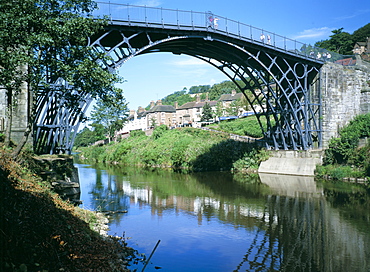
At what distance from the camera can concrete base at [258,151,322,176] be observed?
111 ft

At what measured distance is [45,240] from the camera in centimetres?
840

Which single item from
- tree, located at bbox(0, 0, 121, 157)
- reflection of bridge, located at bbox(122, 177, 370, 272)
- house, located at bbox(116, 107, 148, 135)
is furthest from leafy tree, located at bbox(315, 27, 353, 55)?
tree, located at bbox(0, 0, 121, 157)

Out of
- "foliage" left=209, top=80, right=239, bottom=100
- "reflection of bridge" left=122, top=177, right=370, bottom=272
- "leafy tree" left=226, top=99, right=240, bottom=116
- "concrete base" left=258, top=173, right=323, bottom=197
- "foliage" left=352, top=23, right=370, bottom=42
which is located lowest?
"reflection of bridge" left=122, top=177, right=370, bottom=272

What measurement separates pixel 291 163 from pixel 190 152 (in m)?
13.8

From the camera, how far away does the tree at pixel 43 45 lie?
1370 cm

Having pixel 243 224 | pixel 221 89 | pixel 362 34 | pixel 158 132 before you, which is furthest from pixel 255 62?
pixel 221 89

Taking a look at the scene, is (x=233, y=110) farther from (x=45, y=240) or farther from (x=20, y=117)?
(x=45, y=240)

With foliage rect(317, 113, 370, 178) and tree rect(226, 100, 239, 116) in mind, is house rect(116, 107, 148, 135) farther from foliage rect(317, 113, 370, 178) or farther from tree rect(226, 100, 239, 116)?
→ foliage rect(317, 113, 370, 178)

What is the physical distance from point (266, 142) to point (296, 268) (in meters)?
27.6

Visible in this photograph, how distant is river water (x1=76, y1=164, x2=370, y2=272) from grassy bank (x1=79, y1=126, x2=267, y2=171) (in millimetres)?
11526

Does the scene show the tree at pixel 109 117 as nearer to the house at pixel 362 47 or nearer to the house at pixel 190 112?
the house at pixel 190 112

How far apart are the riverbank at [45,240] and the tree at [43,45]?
153 inches

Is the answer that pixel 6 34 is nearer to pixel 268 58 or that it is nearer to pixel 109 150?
pixel 268 58

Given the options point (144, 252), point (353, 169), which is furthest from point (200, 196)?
point (353, 169)
